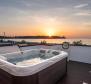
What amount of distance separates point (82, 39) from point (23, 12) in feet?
10.3

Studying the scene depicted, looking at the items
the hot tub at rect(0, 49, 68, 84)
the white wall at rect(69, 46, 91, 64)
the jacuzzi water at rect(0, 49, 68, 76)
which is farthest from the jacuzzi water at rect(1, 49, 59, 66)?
the white wall at rect(69, 46, 91, 64)

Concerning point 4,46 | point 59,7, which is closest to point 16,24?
point 4,46

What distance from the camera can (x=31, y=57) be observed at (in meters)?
4.16

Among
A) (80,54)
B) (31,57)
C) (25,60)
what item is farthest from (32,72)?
(80,54)

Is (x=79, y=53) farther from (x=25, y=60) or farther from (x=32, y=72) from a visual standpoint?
(x=32, y=72)

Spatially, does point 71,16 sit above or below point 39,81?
above

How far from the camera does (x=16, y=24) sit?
19.4ft

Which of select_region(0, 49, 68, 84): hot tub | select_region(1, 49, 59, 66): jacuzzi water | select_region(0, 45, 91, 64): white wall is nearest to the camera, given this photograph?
select_region(0, 49, 68, 84): hot tub

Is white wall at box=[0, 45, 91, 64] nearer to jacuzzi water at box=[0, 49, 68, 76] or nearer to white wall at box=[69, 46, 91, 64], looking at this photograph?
white wall at box=[69, 46, 91, 64]

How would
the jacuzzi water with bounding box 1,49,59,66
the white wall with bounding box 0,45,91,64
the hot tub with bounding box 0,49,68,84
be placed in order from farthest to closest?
the white wall with bounding box 0,45,91,64
the jacuzzi water with bounding box 1,49,59,66
the hot tub with bounding box 0,49,68,84

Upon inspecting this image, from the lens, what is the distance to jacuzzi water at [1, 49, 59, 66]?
349 cm

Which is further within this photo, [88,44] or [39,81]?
[88,44]

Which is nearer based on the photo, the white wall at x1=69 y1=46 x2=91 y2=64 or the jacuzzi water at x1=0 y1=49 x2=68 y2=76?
the jacuzzi water at x1=0 y1=49 x2=68 y2=76

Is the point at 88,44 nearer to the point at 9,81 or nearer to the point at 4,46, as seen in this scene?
the point at 4,46
